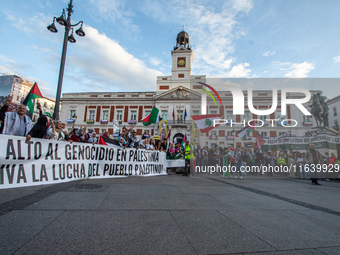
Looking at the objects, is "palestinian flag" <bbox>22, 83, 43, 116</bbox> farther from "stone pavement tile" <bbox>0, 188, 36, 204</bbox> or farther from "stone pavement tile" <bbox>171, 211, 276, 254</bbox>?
"stone pavement tile" <bbox>171, 211, 276, 254</bbox>

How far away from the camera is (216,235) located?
93.0 inches

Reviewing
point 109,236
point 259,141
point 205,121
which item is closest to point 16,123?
point 109,236

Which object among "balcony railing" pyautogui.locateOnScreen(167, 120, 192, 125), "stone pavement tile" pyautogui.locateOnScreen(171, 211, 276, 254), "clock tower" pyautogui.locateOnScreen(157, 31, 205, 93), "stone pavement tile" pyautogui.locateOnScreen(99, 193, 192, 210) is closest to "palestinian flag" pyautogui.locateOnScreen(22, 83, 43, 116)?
"stone pavement tile" pyautogui.locateOnScreen(99, 193, 192, 210)

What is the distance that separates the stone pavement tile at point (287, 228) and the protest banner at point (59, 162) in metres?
4.30

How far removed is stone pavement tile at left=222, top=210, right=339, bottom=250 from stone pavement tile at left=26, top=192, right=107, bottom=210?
226 cm

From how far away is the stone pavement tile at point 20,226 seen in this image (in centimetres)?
192

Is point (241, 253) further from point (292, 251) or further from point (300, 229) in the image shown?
point (300, 229)

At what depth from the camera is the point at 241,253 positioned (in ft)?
6.39

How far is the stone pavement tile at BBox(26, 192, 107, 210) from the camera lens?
3.23 m

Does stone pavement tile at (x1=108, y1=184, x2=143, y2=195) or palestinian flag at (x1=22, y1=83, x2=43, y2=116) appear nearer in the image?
stone pavement tile at (x1=108, y1=184, x2=143, y2=195)

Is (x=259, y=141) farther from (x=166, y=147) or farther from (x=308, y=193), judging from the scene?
(x=308, y=193)

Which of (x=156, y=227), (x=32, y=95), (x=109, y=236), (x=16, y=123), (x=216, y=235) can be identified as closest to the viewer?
(x=109, y=236)

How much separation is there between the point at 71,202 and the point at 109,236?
1.74 metres

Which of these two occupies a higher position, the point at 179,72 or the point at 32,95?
the point at 179,72
